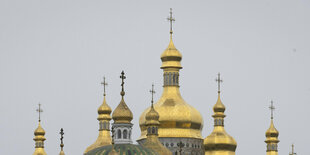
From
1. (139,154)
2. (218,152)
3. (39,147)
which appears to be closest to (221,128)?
(218,152)

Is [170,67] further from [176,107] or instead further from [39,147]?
[39,147]

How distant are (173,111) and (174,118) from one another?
52cm

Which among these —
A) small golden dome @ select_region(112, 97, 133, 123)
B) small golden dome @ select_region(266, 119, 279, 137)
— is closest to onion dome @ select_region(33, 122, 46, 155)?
small golden dome @ select_region(266, 119, 279, 137)

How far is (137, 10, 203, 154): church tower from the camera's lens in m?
118

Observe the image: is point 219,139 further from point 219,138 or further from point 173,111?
point 173,111

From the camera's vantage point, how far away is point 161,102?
390ft

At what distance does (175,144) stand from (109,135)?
5522 mm

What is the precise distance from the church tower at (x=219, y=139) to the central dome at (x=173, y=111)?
1.00 m

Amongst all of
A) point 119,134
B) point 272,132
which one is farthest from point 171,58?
point 119,134

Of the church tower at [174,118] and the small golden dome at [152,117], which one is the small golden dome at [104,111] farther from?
the small golden dome at [152,117]

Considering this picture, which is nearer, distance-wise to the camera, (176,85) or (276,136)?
(176,85)

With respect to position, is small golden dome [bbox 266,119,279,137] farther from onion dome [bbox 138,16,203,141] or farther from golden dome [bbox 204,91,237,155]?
onion dome [bbox 138,16,203,141]

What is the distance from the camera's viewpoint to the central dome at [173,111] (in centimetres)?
11775

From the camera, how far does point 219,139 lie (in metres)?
120
